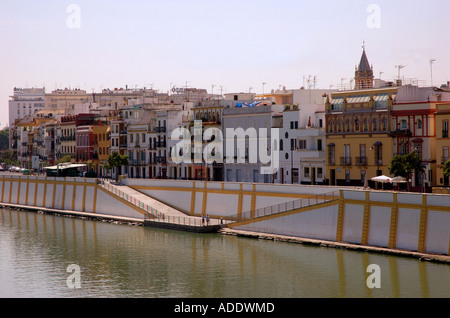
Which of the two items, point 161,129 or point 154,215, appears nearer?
point 154,215

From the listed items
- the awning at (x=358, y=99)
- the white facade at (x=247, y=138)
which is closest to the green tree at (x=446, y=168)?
the awning at (x=358, y=99)

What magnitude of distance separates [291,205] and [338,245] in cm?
687

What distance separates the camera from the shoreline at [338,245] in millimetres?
46250

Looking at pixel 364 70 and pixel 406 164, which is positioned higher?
pixel 364 70

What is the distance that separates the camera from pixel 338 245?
52.2 meters

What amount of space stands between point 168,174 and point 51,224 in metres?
19.4

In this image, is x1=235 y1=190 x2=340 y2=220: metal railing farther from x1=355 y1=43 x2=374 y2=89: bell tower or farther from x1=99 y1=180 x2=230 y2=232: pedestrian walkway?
x1=355 y1=43 x2=374 y2=89: bell tower

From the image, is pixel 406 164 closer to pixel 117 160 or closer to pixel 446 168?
pixel 446 168

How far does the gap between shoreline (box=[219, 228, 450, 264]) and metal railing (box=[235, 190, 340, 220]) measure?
1.71 meters

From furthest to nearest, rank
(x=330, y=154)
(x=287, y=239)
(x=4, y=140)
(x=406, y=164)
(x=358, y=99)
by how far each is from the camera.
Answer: (x=4, y=140), (x=330, y=154), (x=358, y=99), (x=406, y=164), (x=287, y=239)

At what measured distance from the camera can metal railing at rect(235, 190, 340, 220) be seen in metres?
54.9

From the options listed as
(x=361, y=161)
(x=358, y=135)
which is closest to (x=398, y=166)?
(x=361, y=161)

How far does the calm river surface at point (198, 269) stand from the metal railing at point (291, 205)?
9.16ft
